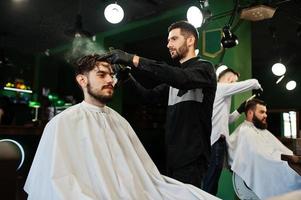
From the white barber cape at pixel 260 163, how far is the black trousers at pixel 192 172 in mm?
1504

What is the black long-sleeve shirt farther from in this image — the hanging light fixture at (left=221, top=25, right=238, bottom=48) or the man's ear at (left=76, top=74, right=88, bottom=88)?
the hanging light fixture at (left=221, top=25, right=238, bottom=48)

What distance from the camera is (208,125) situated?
1971 mm

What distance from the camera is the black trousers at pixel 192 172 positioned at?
1872 mm

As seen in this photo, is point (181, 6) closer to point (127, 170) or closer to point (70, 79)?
point (127, 170)

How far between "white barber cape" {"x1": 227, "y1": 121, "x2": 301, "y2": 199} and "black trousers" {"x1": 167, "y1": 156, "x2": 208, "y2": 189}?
150 centimetres

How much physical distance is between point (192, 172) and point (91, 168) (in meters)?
0.62

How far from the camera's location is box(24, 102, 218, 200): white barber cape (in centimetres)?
145

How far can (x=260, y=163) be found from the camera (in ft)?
11.0

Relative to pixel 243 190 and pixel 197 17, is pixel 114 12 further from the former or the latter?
pixel 243 190

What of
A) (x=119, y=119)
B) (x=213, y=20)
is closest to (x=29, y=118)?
(x=213, y=20)

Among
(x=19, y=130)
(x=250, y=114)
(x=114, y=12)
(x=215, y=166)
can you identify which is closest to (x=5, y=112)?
(x=19, y=130)

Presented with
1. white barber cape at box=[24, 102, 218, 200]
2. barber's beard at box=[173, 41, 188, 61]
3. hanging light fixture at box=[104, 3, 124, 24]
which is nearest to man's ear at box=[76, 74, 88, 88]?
white barber cape at box=[24, 102, 218, 200]

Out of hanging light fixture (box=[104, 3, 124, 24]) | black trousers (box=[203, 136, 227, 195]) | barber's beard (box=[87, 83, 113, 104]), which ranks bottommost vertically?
black trousers (box=[203, 136, 227, 195])

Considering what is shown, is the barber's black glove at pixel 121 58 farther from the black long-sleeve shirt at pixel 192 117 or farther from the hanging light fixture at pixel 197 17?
the hanging light fixture at pixel 197 17
